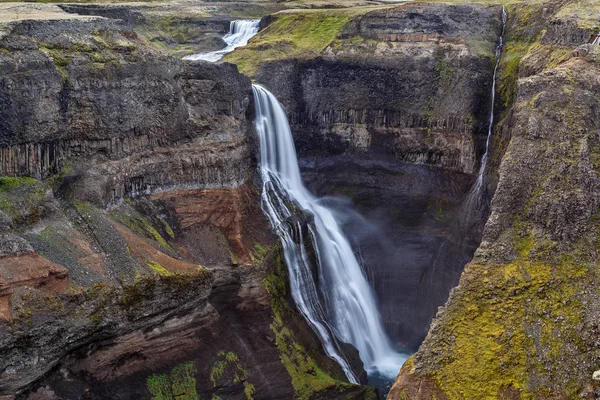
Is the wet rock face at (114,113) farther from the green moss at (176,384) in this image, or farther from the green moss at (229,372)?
the green moss at (229,372)

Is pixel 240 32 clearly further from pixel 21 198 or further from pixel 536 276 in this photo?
pixel 536 276

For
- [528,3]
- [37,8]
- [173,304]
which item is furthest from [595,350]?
[37,8]

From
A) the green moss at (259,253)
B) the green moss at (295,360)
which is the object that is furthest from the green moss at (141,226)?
the green moss at (295,360)

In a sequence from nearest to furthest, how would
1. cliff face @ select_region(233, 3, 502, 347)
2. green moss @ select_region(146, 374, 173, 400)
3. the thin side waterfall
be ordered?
green moss @ select_region(146, 374, 173, 400)
the thin side waterfall
cliff face @ select_region(233, 3, 502, 347)

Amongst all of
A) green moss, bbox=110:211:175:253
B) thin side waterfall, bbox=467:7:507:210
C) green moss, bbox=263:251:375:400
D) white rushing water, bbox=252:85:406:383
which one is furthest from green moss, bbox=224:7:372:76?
green moss, bbox=263:251:375:400

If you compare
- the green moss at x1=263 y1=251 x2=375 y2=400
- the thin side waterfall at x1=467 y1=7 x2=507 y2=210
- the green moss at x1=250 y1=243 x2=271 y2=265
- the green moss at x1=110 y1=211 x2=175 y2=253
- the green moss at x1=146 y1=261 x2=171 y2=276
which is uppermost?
the thin side waterfall at x1=467 y1=7 x2=507 y2=210

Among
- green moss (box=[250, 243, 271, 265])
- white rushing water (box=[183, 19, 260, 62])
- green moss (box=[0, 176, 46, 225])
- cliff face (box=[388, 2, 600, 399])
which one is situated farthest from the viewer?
white rushing water (box=[183, 19, 260, 62])

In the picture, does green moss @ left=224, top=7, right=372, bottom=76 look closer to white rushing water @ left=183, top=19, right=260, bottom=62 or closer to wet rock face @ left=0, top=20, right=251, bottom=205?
white rushing water @ left=183, top=19, right=260, bottom=62
